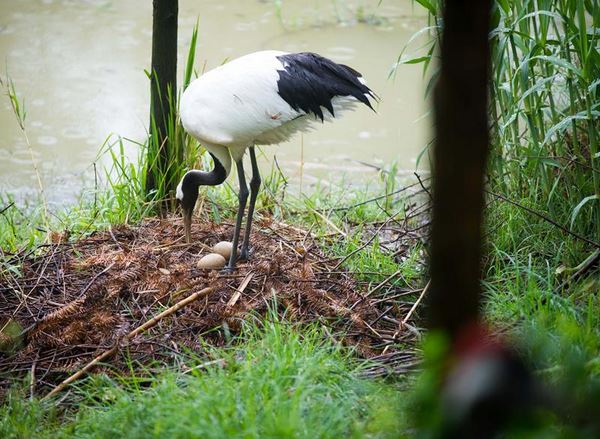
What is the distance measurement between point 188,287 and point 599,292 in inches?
73.8

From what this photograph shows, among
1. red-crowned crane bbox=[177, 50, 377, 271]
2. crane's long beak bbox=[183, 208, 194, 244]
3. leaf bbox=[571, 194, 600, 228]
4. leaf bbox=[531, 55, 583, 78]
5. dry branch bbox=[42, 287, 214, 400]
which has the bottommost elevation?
dry branch bbox=[42, 287, 214, 400]

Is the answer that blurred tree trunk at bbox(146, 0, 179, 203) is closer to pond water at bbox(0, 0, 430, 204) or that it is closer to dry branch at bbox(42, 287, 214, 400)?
pond water at bbox(0, 0, 430, 204)

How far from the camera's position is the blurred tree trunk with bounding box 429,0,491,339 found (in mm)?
1146

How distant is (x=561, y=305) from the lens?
10.8 ft

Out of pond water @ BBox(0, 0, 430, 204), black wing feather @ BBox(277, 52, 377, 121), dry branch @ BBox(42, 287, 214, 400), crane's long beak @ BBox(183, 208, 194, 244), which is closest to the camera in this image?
dry branch @ BBox(42, 287, 214, 400)

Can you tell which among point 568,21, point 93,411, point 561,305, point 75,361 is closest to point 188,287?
point 75,361

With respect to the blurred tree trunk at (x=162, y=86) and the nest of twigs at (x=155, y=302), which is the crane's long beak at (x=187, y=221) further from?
the blurred tree trunk at (x=162, y=86)

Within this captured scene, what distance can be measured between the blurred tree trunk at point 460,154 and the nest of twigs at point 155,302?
2.03 meters

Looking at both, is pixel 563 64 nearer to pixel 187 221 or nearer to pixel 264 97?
pixel 264 97

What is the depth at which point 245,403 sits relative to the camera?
2572mm

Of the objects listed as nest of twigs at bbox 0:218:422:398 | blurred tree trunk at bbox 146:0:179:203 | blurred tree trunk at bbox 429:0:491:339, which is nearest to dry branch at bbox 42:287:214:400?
nest of twigs at bbox 0:218:422:398

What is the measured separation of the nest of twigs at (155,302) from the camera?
348 cm

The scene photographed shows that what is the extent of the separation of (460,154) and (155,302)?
288 cm

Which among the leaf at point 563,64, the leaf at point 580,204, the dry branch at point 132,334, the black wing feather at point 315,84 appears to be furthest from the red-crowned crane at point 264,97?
the leaf at point 580,204
